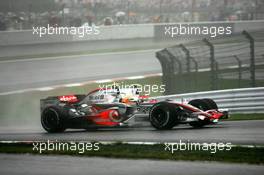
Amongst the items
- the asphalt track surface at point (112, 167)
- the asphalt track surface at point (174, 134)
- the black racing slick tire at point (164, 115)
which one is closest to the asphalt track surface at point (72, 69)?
the asphalt track surface at point (174, 134)

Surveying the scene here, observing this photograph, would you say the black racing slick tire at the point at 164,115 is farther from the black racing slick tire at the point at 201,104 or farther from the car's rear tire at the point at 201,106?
the black racing slick tire at the point at 201,104

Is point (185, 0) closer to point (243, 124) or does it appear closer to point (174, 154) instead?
point (243, 124)

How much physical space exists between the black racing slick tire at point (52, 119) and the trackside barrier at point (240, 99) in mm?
3163

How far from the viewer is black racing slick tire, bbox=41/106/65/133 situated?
1402cm

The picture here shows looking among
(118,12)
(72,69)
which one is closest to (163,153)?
(72,69)

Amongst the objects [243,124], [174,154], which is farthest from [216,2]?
[174,154]

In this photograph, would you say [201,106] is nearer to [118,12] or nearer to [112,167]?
[112,167]

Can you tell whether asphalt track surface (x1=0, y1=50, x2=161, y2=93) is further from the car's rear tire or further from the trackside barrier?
the car's rear tire

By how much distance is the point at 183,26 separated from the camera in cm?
2398

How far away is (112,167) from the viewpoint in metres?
9.47

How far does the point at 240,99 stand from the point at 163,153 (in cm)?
643

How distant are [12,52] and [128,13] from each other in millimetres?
4237

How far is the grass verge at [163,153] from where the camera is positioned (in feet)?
31.4

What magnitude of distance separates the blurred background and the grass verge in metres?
11.5
